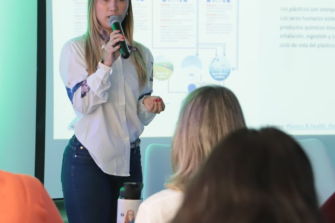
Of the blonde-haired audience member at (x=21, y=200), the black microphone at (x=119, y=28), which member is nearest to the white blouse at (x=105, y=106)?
the black microphone at (x=119, y=28)

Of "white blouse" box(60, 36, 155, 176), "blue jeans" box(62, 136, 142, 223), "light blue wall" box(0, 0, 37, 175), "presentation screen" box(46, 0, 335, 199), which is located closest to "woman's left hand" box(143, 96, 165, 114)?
"white blouse" box(60, 36, 155, 176)

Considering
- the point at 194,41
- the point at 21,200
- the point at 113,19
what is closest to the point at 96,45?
the point at 113,19

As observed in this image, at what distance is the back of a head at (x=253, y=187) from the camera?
2.18ft

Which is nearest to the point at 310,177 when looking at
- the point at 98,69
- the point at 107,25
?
the point at 98,69

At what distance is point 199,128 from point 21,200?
566mm

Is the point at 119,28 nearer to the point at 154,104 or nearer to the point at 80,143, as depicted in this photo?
the point at 154,104

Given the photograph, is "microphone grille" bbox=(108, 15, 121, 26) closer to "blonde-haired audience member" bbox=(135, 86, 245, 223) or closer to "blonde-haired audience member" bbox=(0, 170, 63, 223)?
"blonde-haired audience member" bbox=(135, 86, 245, 223)

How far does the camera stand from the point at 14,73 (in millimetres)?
3766

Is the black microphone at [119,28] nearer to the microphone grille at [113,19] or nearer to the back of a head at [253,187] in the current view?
the microphone grille at [113,19]

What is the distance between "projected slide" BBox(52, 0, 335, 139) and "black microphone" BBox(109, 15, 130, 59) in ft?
4.46

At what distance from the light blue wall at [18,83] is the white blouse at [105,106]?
152 centimetres

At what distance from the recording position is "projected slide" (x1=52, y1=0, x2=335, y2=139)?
12.4ft

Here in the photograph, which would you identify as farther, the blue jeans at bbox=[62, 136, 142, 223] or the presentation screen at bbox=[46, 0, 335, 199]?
the presentation screen at bbox=[46, 0, 335, 199]

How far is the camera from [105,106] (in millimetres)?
2346
